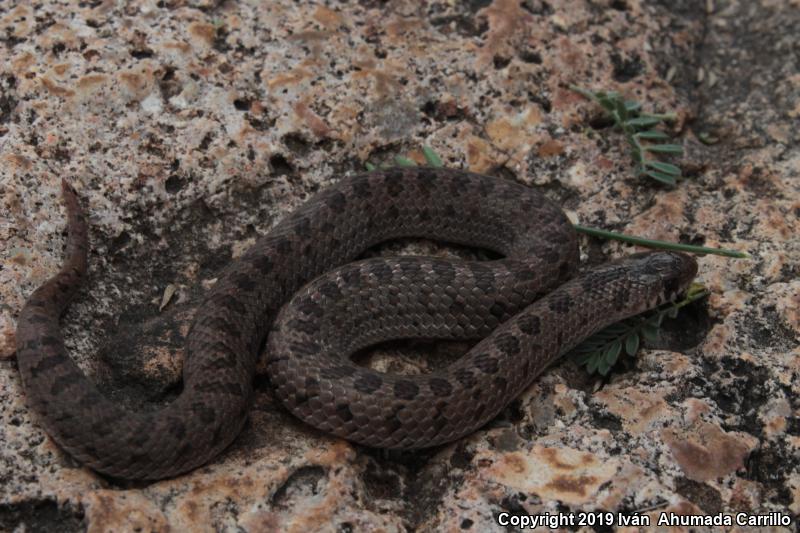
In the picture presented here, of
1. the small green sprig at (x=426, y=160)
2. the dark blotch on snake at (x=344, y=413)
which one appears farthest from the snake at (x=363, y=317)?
the small green sprig at (x=426, y=160)

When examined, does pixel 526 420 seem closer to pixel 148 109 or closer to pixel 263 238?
pixel 263 238

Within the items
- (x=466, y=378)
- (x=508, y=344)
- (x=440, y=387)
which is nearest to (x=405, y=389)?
(x=440, y=387)

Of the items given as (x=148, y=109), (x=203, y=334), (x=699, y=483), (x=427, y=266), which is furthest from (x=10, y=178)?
Result: (x=699, y=483)

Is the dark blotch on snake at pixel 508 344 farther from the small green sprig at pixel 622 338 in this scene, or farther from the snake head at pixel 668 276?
the snake head at pixel 668 276

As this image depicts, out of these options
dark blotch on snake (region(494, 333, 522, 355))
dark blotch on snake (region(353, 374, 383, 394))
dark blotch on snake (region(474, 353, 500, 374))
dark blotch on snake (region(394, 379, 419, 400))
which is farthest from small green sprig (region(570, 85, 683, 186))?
dark blotch on snake (region(353, 374, 383, 394))

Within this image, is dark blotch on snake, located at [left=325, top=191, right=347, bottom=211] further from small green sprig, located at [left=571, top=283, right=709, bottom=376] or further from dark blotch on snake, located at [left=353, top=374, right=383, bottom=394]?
small green sprig, located at [left=571, top=283, right=709, bottom=376]

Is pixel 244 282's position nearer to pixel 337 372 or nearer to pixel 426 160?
pixel 337 372
